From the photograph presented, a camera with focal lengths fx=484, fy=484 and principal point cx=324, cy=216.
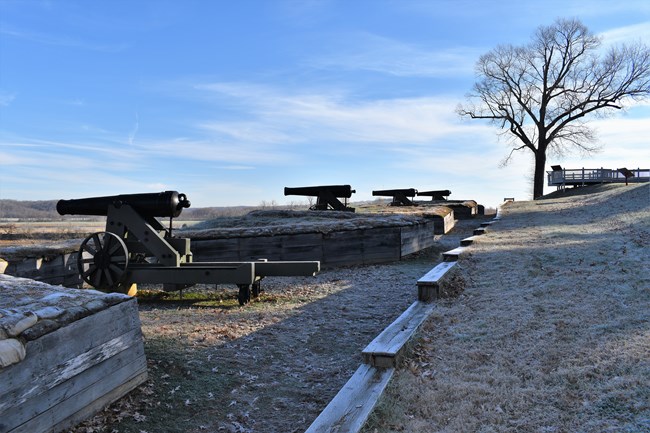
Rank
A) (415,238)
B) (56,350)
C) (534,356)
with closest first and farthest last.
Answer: (56,350)
(534,356)
(415,238)

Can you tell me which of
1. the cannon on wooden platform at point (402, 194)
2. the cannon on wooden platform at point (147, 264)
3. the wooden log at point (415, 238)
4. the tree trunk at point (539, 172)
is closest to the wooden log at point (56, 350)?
the cannon on wooden platform at point (147, 264)

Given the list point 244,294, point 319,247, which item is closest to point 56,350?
point 244,294

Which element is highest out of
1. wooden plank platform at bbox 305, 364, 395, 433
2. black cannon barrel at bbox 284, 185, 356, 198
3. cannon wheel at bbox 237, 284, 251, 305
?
black cannon barrel at bbox 284, 185, 356, 198

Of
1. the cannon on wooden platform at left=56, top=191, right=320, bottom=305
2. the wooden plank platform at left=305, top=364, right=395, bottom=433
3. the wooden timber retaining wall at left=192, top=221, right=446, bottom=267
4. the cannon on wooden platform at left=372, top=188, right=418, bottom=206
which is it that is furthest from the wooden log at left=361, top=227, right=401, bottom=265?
the cannon on wooden platform at left=372, top=188, right=418, bottom=206

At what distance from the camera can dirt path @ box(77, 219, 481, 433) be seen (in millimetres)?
3783

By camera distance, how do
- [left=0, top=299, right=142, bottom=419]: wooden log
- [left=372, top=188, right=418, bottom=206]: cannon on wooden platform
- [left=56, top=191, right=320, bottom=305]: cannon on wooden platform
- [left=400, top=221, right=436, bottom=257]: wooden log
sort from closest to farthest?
1. [left=0, top=299, right=142, bottom=419]: wooden log
2. [left=56, top=191, right=320, bottom=305]: cannon on wooden platform
3. [left=400, top=221, right=436, bottom=257]: wooden log
4. [left=372, top=188, right=418, bottom=206]: cannon on wooden platform

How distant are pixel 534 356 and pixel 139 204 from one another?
20.2 ft

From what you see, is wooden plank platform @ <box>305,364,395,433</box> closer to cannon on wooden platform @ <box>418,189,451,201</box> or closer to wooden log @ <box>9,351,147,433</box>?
wooden log @ <box>9,351,147,433</box>

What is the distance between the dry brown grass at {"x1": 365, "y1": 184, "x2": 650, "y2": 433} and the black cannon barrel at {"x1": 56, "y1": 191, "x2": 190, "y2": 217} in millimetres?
4512

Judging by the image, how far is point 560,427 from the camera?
3.00m

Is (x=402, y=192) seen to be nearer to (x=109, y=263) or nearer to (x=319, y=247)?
(x=319, y=247)

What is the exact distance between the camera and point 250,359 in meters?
4.98

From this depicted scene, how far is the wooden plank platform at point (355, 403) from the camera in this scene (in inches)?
123

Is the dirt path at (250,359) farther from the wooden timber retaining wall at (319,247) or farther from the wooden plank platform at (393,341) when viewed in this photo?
the wooden timber retaining wall at (319,247)
